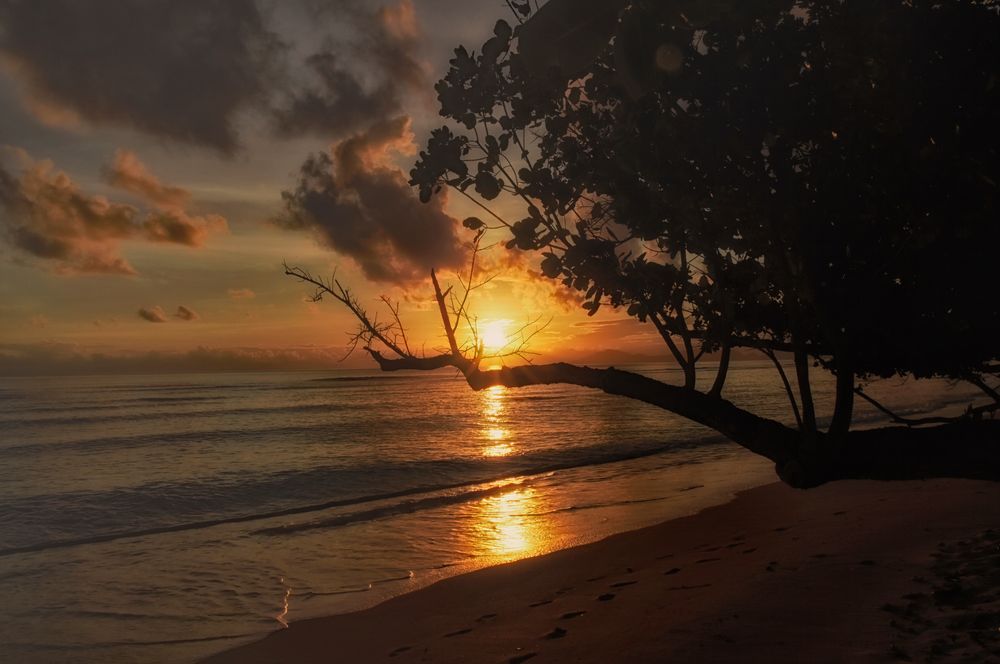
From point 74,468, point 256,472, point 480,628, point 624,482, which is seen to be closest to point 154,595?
point 480,628

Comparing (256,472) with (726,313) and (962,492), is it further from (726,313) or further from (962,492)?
(726,313)

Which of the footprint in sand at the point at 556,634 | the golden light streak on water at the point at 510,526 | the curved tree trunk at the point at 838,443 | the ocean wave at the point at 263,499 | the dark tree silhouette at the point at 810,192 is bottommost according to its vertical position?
the ocean wave at the point at 263,499

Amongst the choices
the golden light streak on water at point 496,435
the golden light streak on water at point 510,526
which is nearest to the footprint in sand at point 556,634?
the golden light streak on water at point 510,526

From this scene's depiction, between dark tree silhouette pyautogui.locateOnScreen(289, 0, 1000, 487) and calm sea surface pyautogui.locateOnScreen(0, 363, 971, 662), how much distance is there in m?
6.79

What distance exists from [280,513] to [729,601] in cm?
1387

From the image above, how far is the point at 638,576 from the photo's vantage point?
31.9ft

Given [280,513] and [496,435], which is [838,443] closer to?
[280,513]

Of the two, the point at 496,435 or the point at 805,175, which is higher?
the point at 805,175

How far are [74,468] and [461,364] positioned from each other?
26.9 meters

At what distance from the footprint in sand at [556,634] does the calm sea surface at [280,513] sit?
3641mm

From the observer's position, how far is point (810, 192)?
5.26 metres

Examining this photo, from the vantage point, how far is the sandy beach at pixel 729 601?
19.1 ft

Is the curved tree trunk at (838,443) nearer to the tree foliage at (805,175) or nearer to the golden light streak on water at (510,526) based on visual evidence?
the tree foliage at (805,175)

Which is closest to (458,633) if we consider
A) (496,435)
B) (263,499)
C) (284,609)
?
(284,609)
